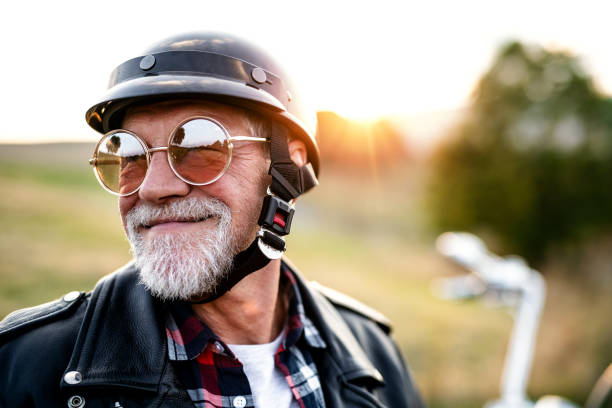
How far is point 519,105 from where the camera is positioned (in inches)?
666

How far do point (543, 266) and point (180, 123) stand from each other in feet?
55.8

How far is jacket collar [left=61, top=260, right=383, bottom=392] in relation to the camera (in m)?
1.77

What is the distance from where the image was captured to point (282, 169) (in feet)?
7.69

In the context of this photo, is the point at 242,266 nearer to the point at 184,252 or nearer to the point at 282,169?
the point at 184,252

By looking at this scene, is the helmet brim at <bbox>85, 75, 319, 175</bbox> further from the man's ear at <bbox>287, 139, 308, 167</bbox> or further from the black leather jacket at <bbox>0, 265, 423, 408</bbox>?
the black leather jacket at <bbox>0, 265, 423, 408</bbox>

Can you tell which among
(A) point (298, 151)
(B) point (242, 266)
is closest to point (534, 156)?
(A) point (298, 151)

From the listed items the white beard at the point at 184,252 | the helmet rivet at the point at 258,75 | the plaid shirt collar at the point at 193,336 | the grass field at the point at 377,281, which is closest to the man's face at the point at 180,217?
the white beard at the point at 184,252

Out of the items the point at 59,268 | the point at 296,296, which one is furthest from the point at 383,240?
the point at 296,296

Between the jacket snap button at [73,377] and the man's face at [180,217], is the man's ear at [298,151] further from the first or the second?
the jacket snap button at [73,377]

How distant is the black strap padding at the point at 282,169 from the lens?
2.31 m

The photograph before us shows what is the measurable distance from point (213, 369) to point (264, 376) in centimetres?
24

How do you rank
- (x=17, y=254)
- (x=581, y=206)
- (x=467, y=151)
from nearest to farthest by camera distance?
(x=17, y=254) → (x=581, y=206) → (x=467, y=151)

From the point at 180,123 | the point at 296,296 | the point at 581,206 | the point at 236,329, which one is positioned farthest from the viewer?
the point at 581,206

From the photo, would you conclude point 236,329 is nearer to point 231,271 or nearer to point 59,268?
point 231,271
